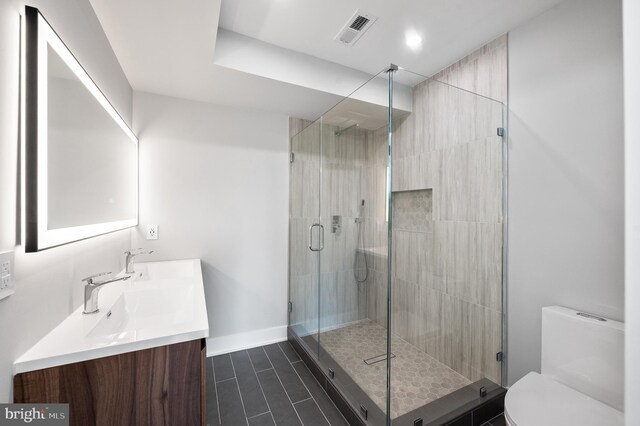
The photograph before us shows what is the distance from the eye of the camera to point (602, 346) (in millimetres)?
1302

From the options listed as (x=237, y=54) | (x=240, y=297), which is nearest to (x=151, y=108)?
(x=237, y=54)

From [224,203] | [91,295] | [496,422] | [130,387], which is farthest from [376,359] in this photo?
[224,203]

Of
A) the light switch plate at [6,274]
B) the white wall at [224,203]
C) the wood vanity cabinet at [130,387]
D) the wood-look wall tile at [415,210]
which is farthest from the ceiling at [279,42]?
the wood vanity cabinet at [130,387]

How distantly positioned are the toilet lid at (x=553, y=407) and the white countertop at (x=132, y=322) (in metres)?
1.44

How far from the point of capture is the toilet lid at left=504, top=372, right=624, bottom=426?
1.15 m

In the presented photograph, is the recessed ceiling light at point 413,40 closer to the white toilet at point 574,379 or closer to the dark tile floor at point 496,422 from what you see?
the white toilet at point 574,379

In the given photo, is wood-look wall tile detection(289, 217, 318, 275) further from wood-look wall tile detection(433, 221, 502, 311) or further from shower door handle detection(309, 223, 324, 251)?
wood-look wall tile detection(433, 221, 502, 311)

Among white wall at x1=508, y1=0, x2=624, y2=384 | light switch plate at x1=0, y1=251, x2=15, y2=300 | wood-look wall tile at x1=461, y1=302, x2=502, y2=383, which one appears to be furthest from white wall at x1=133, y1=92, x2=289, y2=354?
white wall at x1=508, y1=0, x2=624, y2=384

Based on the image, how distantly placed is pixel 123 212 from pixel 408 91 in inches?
99.6

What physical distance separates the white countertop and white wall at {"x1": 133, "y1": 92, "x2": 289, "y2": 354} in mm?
530

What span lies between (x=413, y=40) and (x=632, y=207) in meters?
1.71

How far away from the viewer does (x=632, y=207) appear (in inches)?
36.0

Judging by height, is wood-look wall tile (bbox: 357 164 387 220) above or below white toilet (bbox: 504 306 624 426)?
above

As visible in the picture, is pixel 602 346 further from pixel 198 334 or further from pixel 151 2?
pixel 151 2
